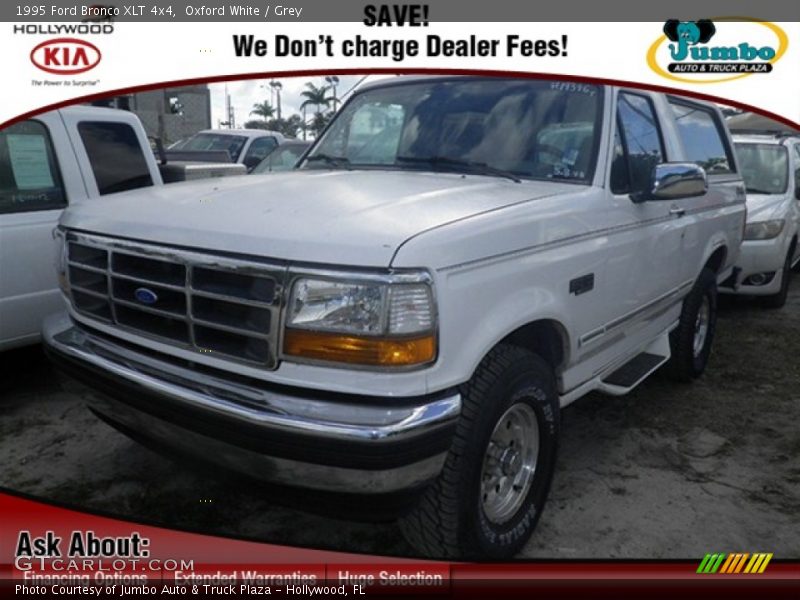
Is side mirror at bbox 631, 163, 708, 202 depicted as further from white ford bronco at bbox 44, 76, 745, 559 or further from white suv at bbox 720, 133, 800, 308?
white suv at bbox 720, 133, 800, 308

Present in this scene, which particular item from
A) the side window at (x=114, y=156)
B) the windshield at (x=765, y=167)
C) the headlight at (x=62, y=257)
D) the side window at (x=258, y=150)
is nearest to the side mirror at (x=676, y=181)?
the headlight at (x=62, y=257)

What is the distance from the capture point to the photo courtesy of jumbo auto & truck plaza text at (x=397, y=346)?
6.93ft

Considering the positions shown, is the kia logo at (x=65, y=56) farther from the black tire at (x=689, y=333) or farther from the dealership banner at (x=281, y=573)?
the black tire at (x=689, y=333)

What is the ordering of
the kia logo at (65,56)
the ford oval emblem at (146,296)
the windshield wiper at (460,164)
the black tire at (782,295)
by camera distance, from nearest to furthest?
the ford oval emblem at (146,296), the windshield wiper at (460,164), the kia logo at (65,56), the black tire at (782,295)

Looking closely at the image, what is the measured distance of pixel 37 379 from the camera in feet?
14.9

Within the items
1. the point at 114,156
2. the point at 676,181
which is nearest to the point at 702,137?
the point at 676,181

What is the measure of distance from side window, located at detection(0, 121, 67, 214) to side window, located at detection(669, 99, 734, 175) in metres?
3.83

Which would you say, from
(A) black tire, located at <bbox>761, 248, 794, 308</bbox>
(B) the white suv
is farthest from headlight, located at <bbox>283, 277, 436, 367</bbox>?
(A) black tire, located at <bbox>761, 248, 794, 308</bbox>

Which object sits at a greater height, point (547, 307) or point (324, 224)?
point (324, 224)

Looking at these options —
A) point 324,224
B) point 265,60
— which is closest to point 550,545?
point 324,224

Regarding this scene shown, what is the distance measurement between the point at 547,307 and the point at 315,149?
1872 millimetres

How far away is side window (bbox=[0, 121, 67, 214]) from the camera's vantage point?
4000mm

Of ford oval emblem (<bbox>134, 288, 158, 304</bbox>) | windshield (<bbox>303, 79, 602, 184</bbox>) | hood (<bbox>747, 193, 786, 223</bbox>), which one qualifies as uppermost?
windshield (<bbox>303, 79, 602, 184</bbox>)

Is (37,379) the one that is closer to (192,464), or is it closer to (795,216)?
(192,464)
